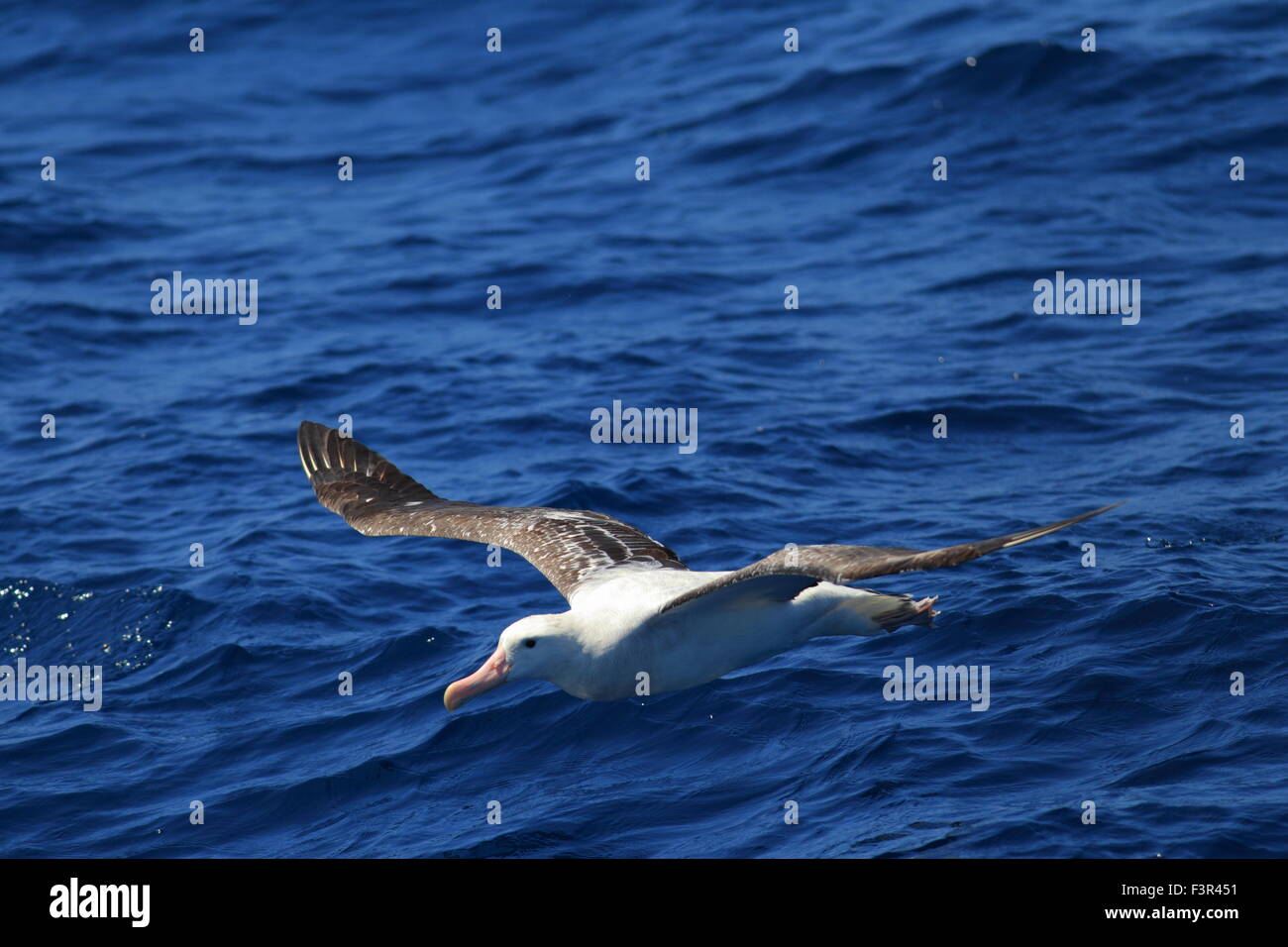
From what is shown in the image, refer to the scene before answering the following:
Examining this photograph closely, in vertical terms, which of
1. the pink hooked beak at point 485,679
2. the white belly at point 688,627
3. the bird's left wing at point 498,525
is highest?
the bird's left wing at point 498,525

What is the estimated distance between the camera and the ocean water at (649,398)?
11906 mm

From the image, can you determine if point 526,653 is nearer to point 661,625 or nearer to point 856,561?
point 661,625

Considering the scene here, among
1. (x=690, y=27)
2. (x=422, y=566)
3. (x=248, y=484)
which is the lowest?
(x=422, y=566)

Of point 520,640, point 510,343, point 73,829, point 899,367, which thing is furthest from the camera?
point 510,343

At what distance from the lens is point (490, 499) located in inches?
652

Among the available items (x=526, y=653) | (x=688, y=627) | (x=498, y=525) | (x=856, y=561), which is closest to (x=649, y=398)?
(x=498, y=525)

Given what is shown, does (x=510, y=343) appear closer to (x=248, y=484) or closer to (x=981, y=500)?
(x=248, y=484)

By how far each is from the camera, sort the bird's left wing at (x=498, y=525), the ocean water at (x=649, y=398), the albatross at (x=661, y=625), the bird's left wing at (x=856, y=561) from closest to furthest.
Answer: the bird's left wing at (x=856, y=561) → the albatross at (x=661, y=625) → the ocean water at (x=649, y=398) → the bird's left wing at (x=498, y=525)

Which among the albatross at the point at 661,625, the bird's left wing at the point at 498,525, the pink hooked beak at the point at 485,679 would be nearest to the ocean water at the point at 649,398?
the albatross at the point at 661,625

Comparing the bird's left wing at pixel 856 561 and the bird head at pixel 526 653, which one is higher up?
the bird's left wing at pixel 856 561

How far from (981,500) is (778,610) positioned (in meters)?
5.27

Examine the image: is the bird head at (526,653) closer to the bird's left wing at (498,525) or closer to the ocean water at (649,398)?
the bird's left wing at (498,525)

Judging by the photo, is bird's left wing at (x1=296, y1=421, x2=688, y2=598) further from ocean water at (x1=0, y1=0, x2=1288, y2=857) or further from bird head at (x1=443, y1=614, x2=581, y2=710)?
ocean water at (x1=0, y1=0, x2=1288, y2=857)

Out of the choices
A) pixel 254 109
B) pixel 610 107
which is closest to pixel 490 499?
pixel 610 107
